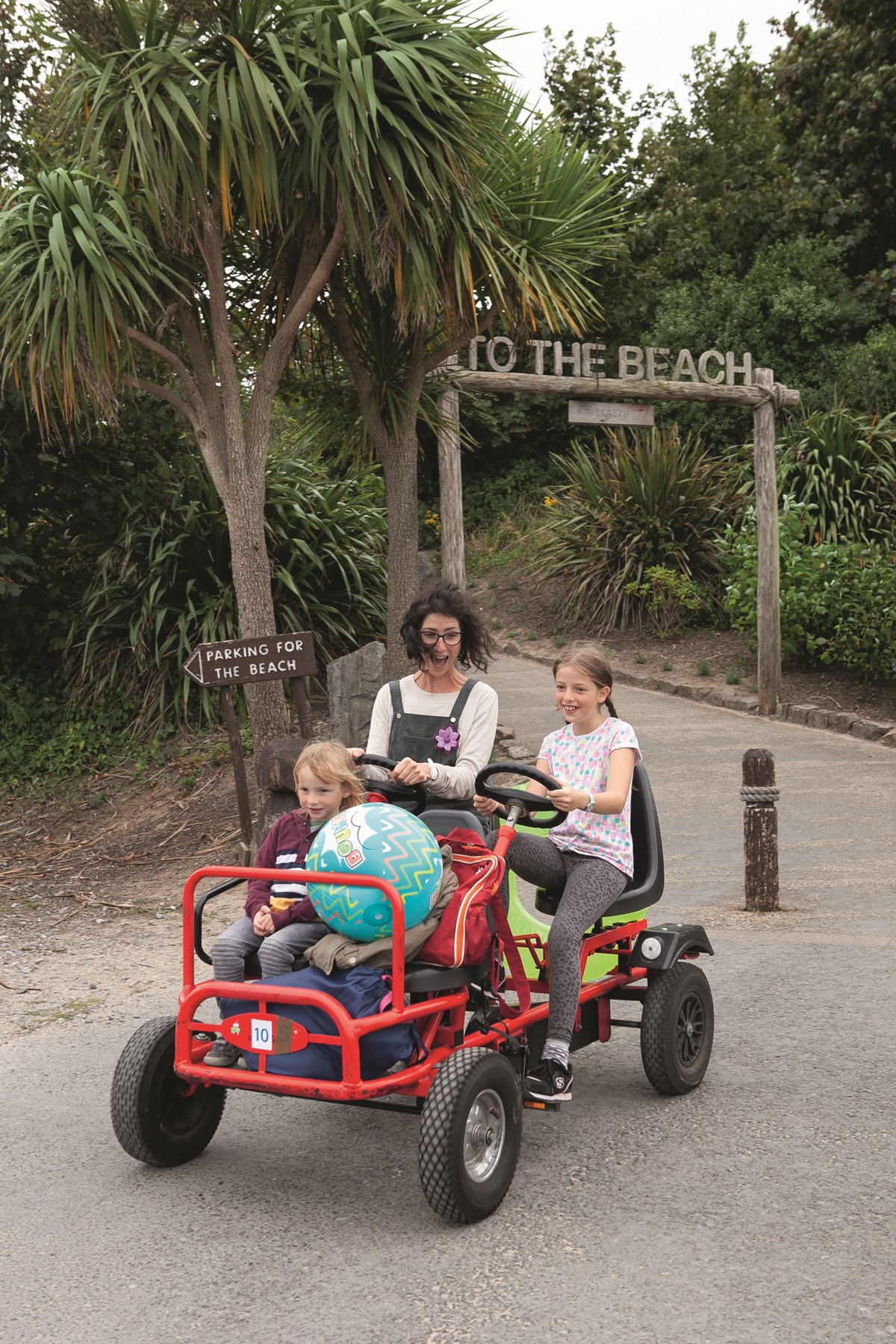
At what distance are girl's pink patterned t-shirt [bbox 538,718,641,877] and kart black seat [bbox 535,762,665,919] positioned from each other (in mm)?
59

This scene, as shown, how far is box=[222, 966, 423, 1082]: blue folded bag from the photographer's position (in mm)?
3199

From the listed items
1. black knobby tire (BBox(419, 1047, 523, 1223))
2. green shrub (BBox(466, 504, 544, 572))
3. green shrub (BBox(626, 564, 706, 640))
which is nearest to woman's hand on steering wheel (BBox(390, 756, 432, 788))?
black knobby tire (BBox(419, 1047, 523, 1223))

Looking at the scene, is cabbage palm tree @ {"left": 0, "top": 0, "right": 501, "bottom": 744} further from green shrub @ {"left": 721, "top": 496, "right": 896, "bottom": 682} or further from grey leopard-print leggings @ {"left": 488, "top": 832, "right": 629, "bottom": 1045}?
green shrub @ {"left": 721, "top": 496, "right": 896, "bottom": 682}

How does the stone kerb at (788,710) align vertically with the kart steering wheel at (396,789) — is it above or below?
below

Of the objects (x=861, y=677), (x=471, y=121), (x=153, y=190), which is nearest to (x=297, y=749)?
(x=153, y=190)

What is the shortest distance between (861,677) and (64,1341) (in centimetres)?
1059

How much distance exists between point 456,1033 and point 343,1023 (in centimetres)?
53

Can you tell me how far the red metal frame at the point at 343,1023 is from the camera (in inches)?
122

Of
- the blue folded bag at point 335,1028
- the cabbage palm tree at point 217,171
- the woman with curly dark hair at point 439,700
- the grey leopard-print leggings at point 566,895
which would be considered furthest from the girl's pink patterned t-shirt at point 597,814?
the cabbage palm tree at point 217,171

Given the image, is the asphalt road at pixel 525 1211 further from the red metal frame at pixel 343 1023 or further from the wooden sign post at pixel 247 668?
the wooden sign post at pixel 247 668

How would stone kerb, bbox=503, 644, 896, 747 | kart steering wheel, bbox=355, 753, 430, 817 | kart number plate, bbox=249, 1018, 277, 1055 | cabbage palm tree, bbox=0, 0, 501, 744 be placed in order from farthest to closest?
1. stone kerb, bbox=503, 644, 896, 747
2. cabbage palm tree, bbox=0, 0, 501, 744
3. kart steering wheel, bbox=355, 753, 430, 817
4. kart number plate, bbox=249, 1018, 277, 1055

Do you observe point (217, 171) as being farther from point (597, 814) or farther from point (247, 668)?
point (597, 814)

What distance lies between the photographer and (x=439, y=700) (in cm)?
438

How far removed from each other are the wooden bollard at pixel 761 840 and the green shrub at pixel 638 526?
8885mm
